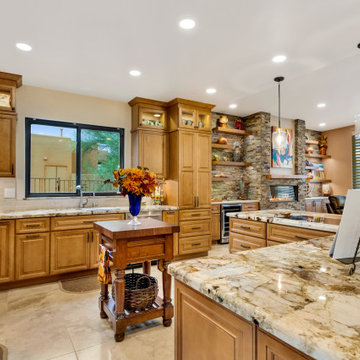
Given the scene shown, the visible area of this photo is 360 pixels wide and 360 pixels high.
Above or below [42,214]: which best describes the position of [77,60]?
above

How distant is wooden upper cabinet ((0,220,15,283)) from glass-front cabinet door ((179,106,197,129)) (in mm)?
3067

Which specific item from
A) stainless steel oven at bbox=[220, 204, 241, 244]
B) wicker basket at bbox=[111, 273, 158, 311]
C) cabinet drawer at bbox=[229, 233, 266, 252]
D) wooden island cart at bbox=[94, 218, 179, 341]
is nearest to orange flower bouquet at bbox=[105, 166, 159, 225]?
wooden island cart at bbox=[94, 218, 179, 341]

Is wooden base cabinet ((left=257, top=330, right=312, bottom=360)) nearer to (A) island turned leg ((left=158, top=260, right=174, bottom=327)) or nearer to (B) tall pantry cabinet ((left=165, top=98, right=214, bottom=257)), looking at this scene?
(A) island turned leg ((left=158, top=260, right=174, bottom=327))

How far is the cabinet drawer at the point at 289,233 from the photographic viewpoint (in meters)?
2.30

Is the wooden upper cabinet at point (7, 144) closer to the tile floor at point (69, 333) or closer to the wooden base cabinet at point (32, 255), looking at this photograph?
the wooden base cabinet at point (32, 255)

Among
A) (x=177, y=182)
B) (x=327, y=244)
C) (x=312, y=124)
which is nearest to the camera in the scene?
(x=327, y=244)

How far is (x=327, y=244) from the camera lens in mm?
1675

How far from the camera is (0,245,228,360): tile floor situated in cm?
204

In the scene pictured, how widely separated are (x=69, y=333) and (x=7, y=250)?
1.59 meters

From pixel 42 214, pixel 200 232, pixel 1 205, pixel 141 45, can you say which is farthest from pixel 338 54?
Result: pixel 1 205

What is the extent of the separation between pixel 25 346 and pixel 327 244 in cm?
245

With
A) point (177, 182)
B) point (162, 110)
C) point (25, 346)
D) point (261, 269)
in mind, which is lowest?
point (25, 346)

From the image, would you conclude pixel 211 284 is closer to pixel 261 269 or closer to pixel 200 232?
pixel 261 269

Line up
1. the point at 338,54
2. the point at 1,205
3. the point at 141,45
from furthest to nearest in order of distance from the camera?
the point at 1,205, the point at 338,54, the point at 141,45
